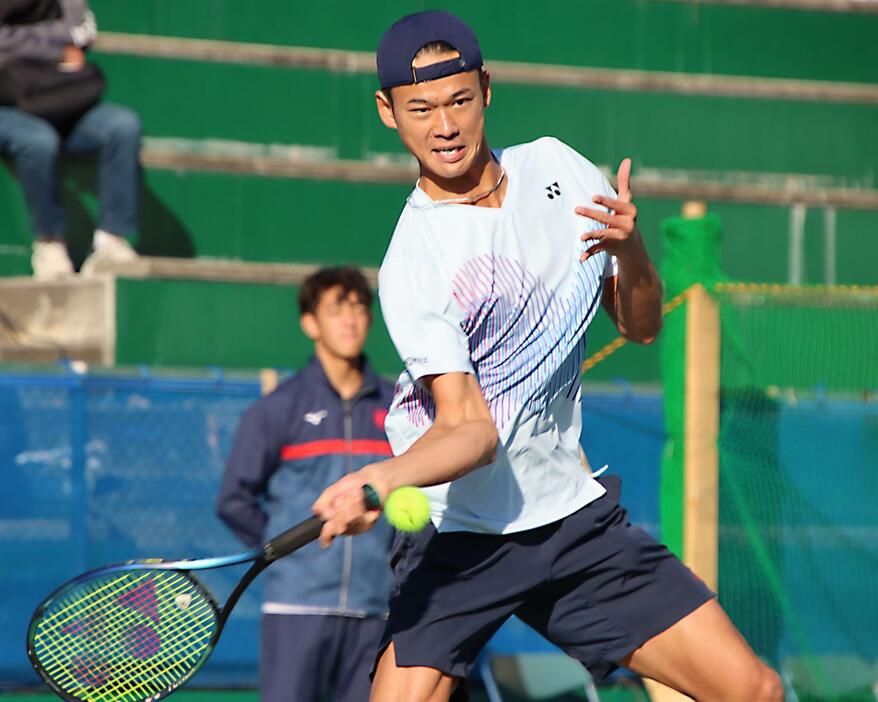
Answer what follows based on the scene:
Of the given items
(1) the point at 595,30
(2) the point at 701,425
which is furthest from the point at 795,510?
(1) the point at 595,30

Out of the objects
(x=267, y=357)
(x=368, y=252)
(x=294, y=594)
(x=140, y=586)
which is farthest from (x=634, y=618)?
(x=368, y=252)

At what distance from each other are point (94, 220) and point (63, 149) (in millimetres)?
529

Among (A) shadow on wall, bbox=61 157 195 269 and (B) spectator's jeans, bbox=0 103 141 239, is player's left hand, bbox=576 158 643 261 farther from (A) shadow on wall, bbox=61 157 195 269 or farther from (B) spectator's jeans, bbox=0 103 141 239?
(A) shadow on wall, bbox=61 157 195 269

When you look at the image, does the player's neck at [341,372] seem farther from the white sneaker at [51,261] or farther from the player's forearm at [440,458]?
the white sneaker at [51,261]

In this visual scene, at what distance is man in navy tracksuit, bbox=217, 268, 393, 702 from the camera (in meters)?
5.71

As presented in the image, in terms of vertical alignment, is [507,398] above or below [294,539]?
above

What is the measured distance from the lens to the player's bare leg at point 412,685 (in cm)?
375

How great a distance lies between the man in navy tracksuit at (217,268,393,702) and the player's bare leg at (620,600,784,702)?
6.71ft

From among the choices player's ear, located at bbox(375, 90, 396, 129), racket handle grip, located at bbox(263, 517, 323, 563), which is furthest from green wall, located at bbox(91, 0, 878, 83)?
racket handle grip, located at bbox(263, 517, 323, 563)

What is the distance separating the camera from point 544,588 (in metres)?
3.87

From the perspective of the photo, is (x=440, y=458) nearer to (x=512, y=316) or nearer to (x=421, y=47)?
(x=512, y=316)

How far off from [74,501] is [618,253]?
144 inches

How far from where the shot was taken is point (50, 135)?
328 inches

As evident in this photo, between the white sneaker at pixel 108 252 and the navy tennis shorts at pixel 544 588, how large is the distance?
4.73 meters
